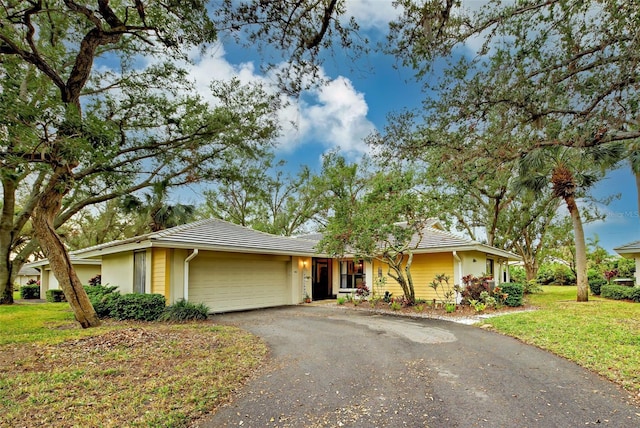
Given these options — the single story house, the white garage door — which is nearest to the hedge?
the single story house

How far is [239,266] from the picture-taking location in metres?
13.5

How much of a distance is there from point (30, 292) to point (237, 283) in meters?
23.9

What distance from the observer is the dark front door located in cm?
1839

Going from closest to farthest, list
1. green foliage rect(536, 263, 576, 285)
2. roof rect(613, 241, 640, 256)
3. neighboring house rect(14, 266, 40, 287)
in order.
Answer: roof rect(613, 241, 640, 256) < green foliage rect(536, 263, 576, 285) < neighboring house rect(14, 266, 40, 287)

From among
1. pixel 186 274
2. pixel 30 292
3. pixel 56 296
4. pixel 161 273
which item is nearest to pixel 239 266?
pixel 186 274

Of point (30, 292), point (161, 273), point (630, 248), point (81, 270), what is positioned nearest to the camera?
point (161, 273)

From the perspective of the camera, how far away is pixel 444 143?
224 inches

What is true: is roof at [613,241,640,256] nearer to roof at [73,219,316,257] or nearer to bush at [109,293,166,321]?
roof at [73,219,316,257]

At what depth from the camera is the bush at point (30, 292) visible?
2648 centimetres

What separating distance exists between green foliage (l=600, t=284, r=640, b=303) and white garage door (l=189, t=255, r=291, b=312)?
15666 mm

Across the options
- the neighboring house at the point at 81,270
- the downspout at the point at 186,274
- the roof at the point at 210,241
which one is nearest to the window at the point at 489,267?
the roof at the point at 210,241

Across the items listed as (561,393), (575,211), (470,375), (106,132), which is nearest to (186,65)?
(106,132)

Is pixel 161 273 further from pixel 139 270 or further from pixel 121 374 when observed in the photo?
pixel 121 374

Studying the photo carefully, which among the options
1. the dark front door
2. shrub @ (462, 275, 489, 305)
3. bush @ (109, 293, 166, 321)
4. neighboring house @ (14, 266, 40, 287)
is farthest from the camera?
neighboring house @ (14, 266, 40, 287)
